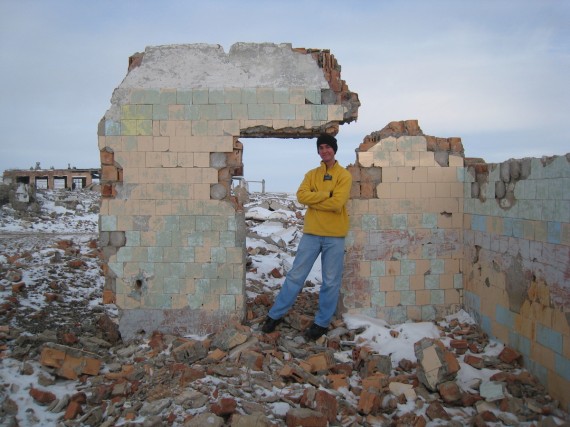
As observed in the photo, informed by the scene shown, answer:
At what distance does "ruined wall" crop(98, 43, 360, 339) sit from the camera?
16.5ft

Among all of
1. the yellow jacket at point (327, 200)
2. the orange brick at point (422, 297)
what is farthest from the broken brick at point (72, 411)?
the orange brick at point (422, 297)

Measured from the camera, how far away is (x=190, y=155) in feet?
16.5

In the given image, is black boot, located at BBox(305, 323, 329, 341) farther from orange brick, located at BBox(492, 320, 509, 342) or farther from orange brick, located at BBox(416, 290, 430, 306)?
orange brick, located at BBox(492, 320, 509, 342)

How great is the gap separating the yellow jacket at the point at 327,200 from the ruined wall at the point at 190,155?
0.57 m

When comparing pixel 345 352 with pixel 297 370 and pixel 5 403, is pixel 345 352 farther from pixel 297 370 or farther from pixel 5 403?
pixel 5 403

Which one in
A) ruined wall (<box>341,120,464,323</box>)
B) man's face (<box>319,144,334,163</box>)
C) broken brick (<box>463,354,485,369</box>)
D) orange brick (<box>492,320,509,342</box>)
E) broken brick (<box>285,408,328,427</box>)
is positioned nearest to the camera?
broken brick (<box>285,408,328,427</box>)

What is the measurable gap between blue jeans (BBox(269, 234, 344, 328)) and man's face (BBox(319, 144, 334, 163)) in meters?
0.89

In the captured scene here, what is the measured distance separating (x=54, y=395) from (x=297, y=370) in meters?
2.21

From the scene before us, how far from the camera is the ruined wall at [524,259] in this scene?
11.9 feet

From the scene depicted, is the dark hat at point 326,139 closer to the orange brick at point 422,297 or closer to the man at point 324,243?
the man at point 324,243

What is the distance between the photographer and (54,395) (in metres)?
3.98

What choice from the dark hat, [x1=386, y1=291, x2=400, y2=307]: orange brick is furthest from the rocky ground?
the dark hat

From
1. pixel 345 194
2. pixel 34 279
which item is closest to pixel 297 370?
pixel 345 194

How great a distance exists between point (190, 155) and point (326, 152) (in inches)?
60.6
